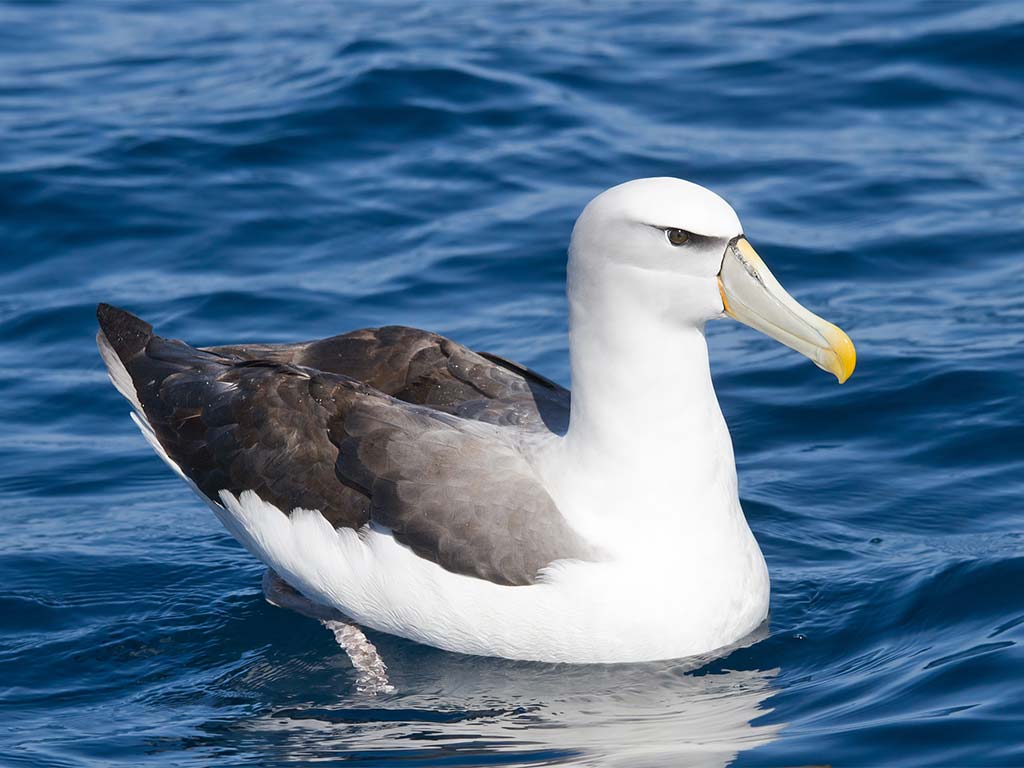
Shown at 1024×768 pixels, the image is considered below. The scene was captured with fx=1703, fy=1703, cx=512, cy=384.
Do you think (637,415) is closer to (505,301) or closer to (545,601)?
(545,601)

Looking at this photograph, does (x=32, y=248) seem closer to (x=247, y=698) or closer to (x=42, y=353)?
(x=42, y=353)

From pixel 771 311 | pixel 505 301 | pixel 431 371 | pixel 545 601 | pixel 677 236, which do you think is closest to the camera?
pixel 677 236

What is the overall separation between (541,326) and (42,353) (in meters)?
3.11

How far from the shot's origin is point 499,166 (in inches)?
512

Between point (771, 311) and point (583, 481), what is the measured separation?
1015 millimetres

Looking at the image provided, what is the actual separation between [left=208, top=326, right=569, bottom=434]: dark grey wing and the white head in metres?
1.10

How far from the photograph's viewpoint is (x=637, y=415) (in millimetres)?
6754

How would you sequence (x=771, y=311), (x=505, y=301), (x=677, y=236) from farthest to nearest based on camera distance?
(x=505, y=301), (x=771, y=311), (x=677, y=236)

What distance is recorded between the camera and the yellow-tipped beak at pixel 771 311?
652 centimetres

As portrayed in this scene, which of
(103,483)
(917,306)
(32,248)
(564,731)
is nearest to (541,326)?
(917,306)

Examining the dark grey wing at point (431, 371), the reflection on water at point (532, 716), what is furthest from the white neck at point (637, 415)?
the dark grey wing at point (431, 371)

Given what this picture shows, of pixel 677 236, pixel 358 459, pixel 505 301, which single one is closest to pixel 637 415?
pixel 677 236

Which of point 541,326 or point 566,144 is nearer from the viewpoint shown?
point 541,326

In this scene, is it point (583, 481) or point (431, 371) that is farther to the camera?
point (431, 371)
